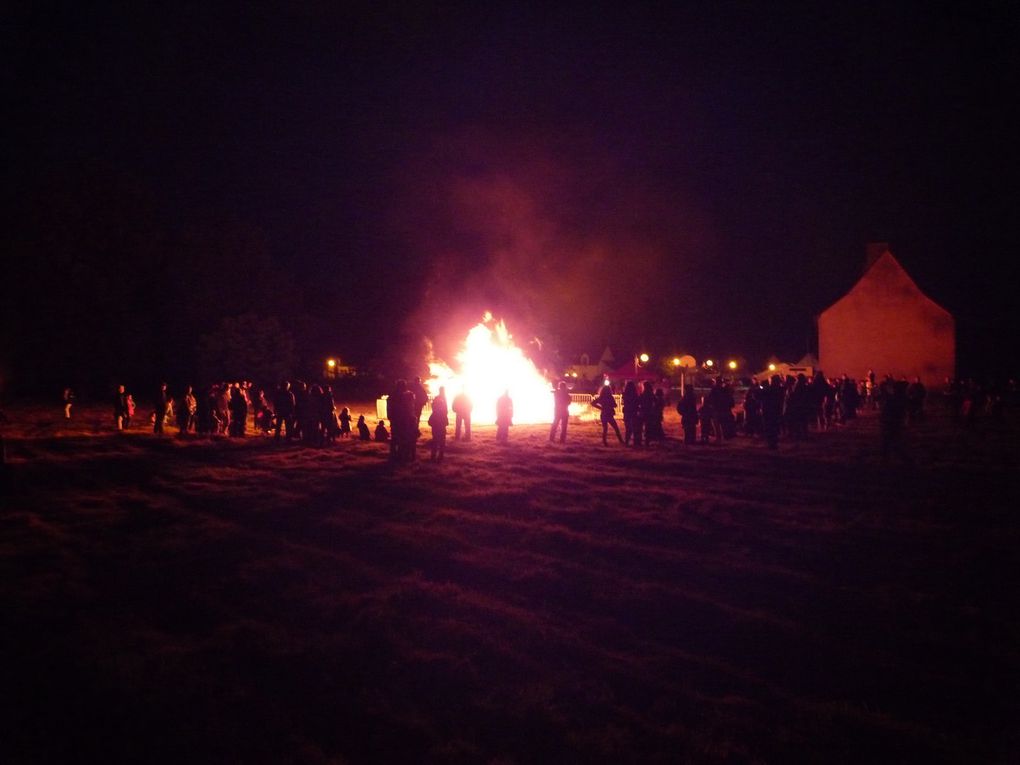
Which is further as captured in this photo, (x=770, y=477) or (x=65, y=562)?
(x=770, y=477)

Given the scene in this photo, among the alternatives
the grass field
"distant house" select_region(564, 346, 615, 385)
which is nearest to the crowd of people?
the grass field

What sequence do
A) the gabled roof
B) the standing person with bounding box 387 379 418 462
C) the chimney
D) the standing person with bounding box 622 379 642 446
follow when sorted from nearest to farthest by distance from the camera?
the standing person with bounding box 387 379 418 462 → the standing person with bounding box 622 379 642 446 → the gabled roof → the chimney

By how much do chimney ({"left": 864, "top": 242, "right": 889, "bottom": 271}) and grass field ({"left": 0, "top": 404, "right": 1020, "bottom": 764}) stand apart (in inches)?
1440

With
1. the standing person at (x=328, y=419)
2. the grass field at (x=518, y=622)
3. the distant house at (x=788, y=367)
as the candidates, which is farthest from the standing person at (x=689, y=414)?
the distant house at (x=788, y=367)

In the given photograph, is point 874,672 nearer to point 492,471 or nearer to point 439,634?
point 439,634

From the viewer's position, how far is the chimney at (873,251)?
45406mm

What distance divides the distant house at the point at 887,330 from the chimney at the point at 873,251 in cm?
45

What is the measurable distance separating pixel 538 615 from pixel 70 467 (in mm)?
14170

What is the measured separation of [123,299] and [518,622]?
1606 inches

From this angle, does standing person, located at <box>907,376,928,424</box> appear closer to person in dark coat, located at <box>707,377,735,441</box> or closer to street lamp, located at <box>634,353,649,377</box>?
person in dark coat, located at <box>707,377,735,441</box>

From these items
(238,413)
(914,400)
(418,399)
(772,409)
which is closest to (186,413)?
(238,413)

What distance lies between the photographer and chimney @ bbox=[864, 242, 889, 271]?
45.4 meters

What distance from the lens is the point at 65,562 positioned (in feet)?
29.2

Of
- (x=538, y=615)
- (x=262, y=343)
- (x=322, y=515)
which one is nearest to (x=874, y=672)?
(x=538, y=615)
